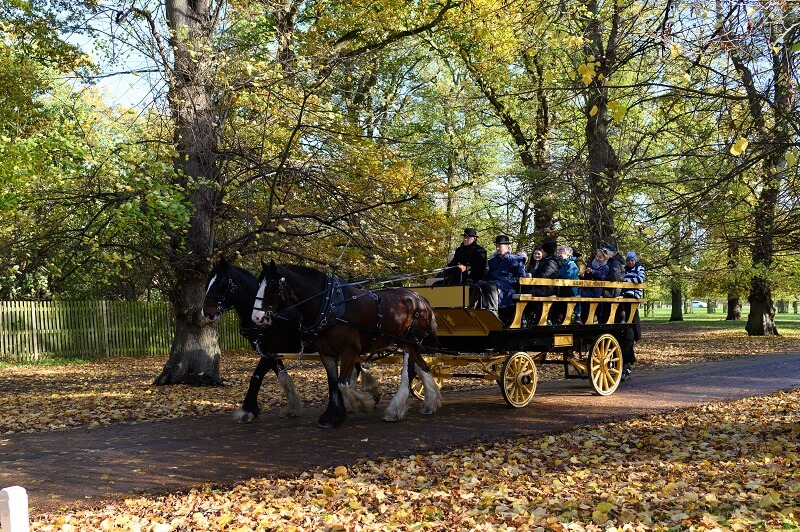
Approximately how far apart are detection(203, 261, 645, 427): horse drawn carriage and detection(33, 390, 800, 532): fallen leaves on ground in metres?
2.50

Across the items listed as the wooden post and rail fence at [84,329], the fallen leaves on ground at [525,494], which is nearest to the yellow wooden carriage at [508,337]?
the fallen leaves on ground at [525,494]

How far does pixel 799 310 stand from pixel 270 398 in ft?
350

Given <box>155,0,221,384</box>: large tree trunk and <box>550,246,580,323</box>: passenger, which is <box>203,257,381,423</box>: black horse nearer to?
Answer: <box>155,0,221,384</box>: large tree trunk

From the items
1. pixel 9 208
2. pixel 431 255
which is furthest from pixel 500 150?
pixel 9 208

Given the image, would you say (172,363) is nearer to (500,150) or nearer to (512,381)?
(512,381)

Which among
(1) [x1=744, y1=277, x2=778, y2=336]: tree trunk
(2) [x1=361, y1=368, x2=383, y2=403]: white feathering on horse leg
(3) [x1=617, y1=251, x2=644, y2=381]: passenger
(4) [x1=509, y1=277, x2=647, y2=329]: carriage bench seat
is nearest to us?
(4) [x1=509, y1=277, x2=647, y2=329]: carriage bench seat

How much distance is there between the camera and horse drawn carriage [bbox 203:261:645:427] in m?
10.5

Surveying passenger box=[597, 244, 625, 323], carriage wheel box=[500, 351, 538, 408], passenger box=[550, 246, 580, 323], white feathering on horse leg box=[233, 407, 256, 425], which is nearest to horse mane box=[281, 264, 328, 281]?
white feathering on horse leg box=[233, 407, 256, 425]

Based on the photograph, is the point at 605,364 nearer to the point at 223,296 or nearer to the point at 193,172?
the point at 223,296

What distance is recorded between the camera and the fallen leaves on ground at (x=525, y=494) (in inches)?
238

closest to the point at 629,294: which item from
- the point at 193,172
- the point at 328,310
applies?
the point at 328,310

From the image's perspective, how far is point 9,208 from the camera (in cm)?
1364

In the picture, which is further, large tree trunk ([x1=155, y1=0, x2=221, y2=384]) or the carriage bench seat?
large tree trunk ([x1=155, y1=0, x2=221, y2=384])

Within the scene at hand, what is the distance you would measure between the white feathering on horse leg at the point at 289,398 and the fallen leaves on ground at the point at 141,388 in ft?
2.64
